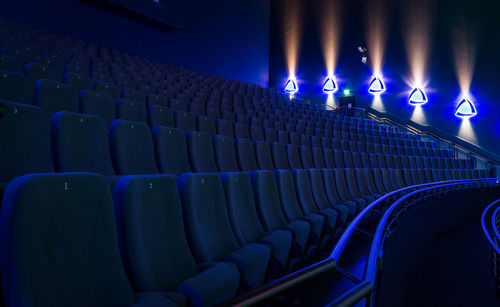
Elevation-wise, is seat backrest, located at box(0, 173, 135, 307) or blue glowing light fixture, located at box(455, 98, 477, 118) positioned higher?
blue glowing light fixture, located at box(455, 98, 477, 118)

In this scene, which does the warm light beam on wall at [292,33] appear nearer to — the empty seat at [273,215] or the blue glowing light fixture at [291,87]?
the blue glowing light fixture at [291,87]

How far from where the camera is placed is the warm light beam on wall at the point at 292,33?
282 centimetres

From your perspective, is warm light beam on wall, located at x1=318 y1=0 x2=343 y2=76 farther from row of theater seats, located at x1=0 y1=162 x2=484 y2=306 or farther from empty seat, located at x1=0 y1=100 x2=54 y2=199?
empty seat, located at x1=0 y1=100 x2=54 y2=199

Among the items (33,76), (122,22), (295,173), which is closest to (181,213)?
(295,173)

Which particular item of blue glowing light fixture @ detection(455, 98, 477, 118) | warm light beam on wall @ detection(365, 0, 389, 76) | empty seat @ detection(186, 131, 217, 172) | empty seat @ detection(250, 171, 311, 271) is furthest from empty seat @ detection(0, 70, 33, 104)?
warm light beam on wall @ detection(365, 0, 389, 76)

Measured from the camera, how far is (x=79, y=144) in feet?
1.26

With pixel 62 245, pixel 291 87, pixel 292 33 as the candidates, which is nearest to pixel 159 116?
pixel 62 245

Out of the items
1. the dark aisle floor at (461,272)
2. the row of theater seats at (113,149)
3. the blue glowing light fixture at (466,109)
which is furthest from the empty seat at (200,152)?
the blue glowing light fixture at (466,109)

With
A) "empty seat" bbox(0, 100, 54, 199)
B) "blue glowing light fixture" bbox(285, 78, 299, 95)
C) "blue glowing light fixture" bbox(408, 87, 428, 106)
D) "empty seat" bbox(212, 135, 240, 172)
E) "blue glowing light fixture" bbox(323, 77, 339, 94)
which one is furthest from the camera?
"blue glowing light fixture" bbox(285, 78, 299, 95)

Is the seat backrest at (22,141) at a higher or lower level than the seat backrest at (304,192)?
higher

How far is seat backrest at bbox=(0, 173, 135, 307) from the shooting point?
0.18m

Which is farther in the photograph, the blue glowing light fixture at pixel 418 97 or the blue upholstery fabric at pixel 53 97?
the blue glowing light fixture at pixel 418 97

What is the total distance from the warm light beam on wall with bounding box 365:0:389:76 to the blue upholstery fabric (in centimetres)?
221

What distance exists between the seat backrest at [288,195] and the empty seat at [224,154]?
0.39 ft
